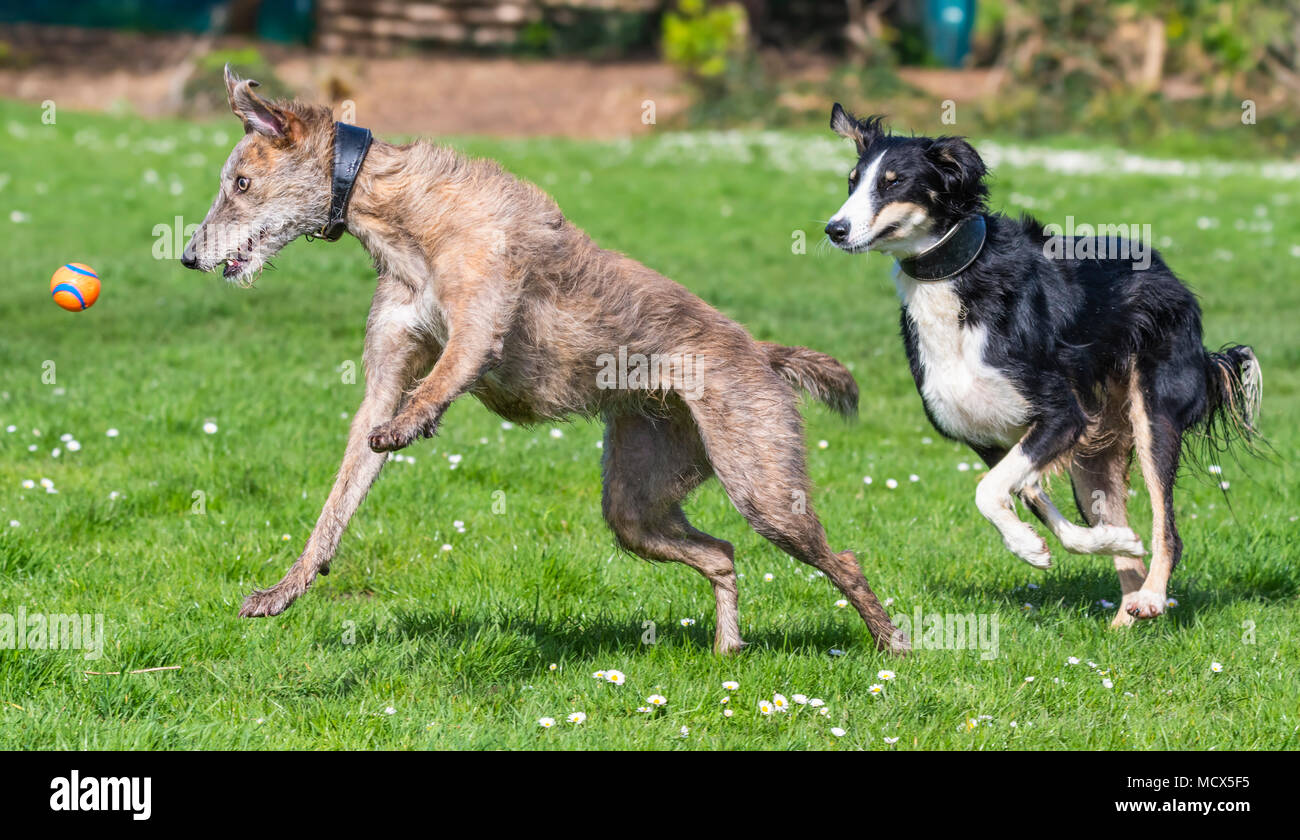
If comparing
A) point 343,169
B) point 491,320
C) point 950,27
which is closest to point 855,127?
point 491,320

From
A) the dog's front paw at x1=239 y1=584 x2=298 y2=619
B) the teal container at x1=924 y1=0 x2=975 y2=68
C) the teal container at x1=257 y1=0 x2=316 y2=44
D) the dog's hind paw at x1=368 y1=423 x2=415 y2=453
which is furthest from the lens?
the teal container at x1=257 y1=0 x2=316 y2=44

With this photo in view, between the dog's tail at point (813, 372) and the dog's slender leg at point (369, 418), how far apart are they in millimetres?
1348

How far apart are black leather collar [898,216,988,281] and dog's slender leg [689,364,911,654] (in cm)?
83

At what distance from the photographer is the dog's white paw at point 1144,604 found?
213 inches

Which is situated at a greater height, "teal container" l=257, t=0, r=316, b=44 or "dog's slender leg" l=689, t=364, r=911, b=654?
"teal container" l=257, t=0, r=316, b=44

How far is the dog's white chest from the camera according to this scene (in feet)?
17.6

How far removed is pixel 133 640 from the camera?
5066 mm

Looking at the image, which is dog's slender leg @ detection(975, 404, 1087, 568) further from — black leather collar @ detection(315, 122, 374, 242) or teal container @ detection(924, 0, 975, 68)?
teal container @ detection(924, 0, 975, 68)

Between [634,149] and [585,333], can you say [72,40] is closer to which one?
[634,149]

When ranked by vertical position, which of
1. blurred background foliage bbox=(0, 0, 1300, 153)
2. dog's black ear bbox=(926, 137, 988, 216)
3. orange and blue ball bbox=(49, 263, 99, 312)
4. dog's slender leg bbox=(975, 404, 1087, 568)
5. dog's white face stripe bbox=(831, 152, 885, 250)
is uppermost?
blurred background foliage bbox=(0, 0, 1300, 153)

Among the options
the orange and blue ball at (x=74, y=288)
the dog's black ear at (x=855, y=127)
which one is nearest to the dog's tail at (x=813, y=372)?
the dog's black ear at (x=855, y=127)

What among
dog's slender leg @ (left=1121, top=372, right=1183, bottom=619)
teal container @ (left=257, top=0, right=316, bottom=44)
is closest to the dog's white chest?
dog's slender leg @ (left=1121, top=372, right=1183, bottom=619)

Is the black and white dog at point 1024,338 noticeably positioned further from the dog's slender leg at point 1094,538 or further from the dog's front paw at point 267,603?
the dog's front paw at point 267,603

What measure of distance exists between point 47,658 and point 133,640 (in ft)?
0.99
